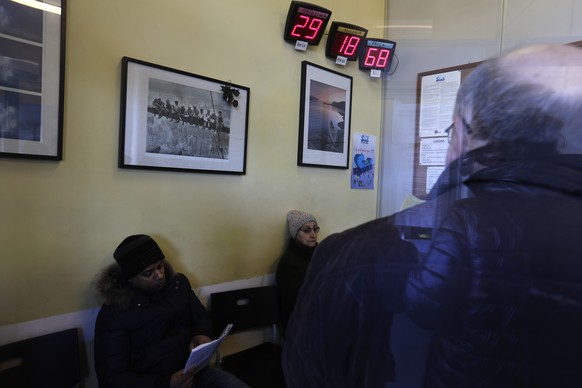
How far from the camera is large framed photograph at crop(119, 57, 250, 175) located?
1446mm

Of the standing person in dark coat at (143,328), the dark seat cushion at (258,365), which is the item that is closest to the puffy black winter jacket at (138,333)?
the standing person in dark coat at (143,328)

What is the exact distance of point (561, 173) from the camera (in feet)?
1.30

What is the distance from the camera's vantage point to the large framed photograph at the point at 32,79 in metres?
1.15

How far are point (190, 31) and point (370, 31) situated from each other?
1051mm

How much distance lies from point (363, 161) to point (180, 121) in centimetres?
90

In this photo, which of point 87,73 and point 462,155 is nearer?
point 462,155

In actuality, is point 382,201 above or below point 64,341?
above

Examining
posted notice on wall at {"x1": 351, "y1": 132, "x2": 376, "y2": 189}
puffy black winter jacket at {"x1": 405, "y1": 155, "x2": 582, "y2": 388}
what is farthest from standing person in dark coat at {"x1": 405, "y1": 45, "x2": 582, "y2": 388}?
posted notice on wall at {"x1": 351, "y1": 132, "x2": 376, "y2": 189}

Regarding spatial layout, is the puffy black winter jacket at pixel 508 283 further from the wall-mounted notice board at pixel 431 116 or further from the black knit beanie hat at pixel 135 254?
the black knit beanie hat at pixel 135 254

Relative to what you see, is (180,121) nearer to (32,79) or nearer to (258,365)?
(32,79)

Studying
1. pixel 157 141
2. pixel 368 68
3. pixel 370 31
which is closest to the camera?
pixel 157 141

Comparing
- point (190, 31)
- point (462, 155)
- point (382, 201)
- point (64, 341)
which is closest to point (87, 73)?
point (190, 31)

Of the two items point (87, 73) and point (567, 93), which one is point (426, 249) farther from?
point (87, 73)

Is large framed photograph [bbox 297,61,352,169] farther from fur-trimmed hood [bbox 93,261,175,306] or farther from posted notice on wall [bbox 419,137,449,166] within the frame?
fur-trimmed hood [bbox 93,261,175,306]
